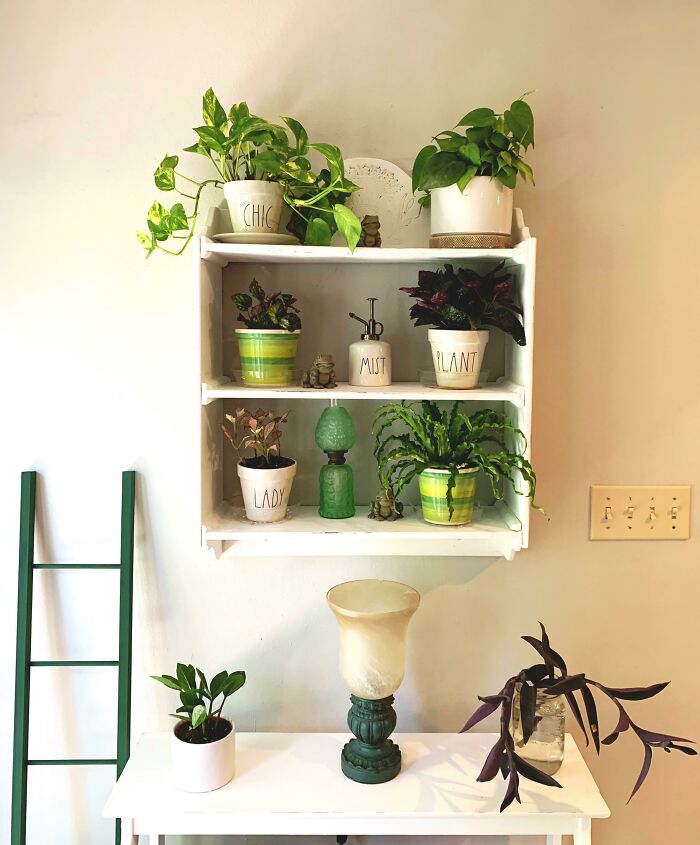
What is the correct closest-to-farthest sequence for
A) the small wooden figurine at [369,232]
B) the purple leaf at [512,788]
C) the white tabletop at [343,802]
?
1. the purple leaf at [512,788]
2. the white tabletop at [343,802]
3. the small wooden figurine at [369,232]

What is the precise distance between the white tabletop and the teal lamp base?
0.02 meters

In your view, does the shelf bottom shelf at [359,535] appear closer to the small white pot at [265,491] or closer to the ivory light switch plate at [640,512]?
the small white pot at [265,491]

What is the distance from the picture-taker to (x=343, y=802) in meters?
1.34

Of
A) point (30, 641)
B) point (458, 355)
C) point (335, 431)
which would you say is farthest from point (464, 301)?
point (30, 641)

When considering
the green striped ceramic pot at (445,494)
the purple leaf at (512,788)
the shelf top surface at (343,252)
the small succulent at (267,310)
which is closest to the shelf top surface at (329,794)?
the purple leaf at (512,788)

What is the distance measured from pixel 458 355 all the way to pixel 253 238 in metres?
0.41

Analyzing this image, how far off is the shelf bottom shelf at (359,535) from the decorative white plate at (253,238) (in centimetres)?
49

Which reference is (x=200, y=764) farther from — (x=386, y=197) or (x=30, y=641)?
(x=386, y=197)

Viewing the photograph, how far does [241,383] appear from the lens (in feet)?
4.94

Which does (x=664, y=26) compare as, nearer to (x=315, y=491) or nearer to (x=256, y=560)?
(x=315, y=491)

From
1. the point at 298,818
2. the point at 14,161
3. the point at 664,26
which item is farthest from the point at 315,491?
the point at 664,26

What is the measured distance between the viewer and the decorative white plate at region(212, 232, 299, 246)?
54.3 inches

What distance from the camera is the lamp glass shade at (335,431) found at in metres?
1.46

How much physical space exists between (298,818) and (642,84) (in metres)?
1.45
